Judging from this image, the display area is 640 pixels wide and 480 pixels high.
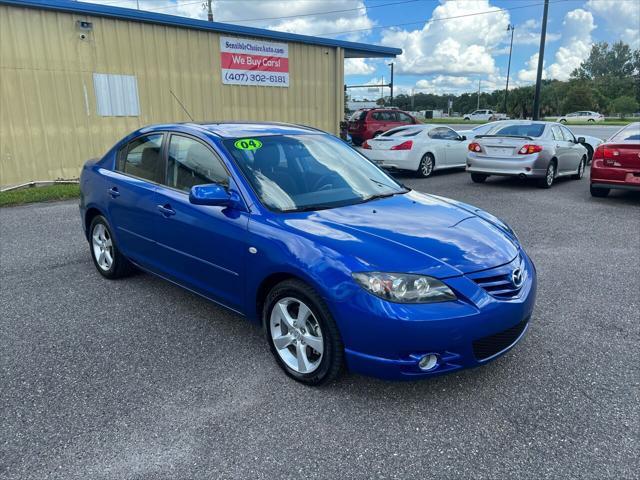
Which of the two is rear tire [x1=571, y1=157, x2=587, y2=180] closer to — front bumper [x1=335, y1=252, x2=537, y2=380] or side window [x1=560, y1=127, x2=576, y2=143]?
side window [x1=560, y1=127, x2=576, y2=143]

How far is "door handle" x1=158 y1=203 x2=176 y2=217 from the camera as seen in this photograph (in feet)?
12.6

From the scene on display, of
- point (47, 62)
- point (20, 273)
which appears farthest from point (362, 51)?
point (20, 273)

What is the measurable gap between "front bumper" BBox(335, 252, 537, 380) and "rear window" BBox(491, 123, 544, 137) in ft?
29.5

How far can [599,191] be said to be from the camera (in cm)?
970

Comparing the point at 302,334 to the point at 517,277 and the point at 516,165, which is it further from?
the point at 516,165

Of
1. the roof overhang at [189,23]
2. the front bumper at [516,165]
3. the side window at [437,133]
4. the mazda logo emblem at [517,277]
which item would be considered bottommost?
the front bumper at [516,165]

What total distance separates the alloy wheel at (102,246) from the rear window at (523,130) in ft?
29.4

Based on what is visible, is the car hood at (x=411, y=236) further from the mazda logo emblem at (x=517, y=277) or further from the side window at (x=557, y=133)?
the side window at (x=557, y=133)

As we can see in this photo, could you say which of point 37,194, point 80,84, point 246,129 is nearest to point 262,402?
point 246,129

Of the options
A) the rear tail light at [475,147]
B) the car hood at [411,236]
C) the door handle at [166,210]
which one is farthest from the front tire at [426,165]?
the door handle at [166,210]

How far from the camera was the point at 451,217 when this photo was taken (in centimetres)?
350

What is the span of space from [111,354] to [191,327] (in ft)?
2.09

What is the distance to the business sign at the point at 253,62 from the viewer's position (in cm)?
1284

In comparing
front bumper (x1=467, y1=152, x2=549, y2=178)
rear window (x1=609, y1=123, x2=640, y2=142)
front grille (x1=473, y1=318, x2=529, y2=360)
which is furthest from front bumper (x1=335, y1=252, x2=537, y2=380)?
front bumper (x1=467, y1=152, x2=549, y2=178)
